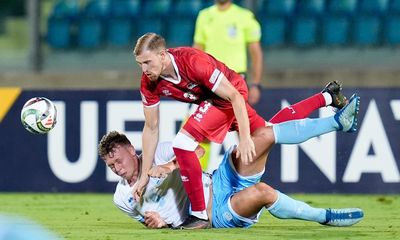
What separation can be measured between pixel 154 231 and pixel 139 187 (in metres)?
0.36

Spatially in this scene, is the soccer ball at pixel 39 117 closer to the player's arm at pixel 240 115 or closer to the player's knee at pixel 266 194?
the player's arm at pixel 240 115

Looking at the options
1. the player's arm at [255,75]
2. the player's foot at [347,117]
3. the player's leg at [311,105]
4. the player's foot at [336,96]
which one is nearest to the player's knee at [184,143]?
the player's leg at [311,105]

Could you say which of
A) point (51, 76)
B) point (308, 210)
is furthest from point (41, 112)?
point (51, 76)

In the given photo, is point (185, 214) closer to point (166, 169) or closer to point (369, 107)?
point (166, 169)

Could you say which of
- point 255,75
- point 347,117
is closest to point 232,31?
point 255,75

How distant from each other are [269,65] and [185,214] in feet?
22.1

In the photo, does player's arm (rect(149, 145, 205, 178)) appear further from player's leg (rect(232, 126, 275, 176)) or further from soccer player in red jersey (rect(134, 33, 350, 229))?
player's leg (rect(232, 126, 275, 176))

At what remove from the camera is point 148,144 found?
6.64m

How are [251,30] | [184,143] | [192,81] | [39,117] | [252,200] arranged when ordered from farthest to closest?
[251,30]
[39,117]
[192,81]
[184,143]
[252,200]

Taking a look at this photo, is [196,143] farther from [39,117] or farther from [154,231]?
[39,117]

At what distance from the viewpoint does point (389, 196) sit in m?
10.1

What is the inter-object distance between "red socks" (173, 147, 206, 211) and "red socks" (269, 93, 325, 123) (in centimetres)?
94

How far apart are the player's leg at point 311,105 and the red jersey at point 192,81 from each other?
1.20 feet

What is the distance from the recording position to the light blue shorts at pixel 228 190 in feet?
20.6
